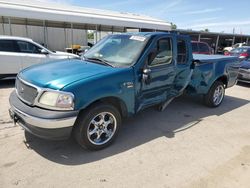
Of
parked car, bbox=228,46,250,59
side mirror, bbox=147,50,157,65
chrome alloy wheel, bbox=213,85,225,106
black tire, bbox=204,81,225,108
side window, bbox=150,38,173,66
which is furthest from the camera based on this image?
parked car, bbox=228,46,250,59

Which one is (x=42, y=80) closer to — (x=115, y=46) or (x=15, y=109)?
(x=15, y=109)

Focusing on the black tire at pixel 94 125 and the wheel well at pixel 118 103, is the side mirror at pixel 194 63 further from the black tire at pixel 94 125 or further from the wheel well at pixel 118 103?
the black tire at pixel 94 125

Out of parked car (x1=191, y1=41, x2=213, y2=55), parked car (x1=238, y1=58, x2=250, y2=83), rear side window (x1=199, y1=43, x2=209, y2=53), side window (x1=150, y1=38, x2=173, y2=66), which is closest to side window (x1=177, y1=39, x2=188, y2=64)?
side window (x1=150, y1=38, x2=173, y2=66)

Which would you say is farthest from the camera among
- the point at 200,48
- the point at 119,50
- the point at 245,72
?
the point at 200,48

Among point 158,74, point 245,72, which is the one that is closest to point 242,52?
point 245,72

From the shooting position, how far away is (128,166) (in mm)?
3131

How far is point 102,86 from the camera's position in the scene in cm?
322

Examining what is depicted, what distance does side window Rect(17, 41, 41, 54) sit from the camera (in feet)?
26.3

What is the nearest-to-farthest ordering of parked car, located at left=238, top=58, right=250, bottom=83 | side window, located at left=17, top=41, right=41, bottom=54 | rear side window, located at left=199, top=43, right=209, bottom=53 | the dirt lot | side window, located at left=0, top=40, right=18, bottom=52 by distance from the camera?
1. the dirt lot
2. side window, located at left=0, top=40, right=18, bottom=52
3. side window, located at left=17, top=41, right=41, bottom=54
4. parked car, located at left=238, top=58, right=250, bottom=83
5. rear side window, located at left=199, top=43, right=209, bottom=53

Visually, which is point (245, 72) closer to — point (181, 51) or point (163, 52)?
point (181, 51)

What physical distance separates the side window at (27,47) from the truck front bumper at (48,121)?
19.1 ft

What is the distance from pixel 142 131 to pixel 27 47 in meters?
6.17

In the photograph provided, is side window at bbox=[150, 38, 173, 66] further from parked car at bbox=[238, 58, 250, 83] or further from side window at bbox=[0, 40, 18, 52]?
parked car at bbox=[238, 58, 250, 83]

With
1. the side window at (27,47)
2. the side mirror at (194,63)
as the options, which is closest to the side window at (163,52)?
the side mirror at (194,63)
